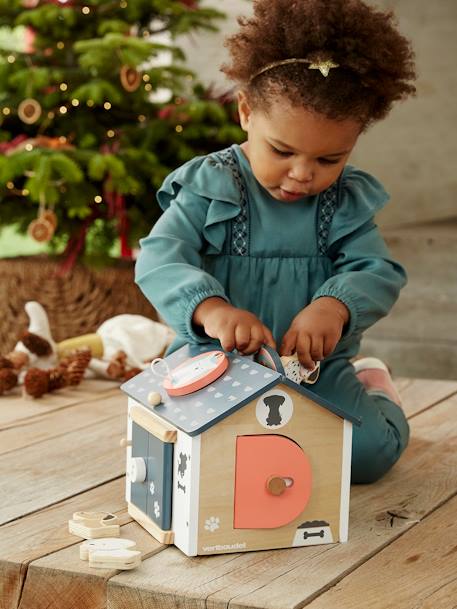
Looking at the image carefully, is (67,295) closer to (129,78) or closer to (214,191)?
(129,78)

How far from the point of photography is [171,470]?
124 cm

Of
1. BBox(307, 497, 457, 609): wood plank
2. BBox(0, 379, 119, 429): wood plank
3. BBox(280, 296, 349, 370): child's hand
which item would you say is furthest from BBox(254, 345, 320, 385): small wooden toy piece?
BBox(0, 379, 119, 429): wood plank

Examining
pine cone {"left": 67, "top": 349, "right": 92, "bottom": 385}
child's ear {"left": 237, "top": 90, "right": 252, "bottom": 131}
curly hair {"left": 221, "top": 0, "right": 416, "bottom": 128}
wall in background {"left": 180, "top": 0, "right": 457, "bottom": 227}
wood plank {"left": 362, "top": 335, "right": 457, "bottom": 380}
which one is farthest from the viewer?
wall in background {"left": 180, "top": 0, "right": 457, "bottom": 227}

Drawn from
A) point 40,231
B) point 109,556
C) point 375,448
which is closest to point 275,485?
point 109,556

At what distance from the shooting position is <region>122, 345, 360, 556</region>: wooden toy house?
1.20 meters

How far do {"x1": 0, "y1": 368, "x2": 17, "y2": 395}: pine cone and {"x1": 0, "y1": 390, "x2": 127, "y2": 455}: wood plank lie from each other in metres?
0.16

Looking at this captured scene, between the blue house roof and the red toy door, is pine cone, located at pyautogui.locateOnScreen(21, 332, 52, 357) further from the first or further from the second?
the red toy door

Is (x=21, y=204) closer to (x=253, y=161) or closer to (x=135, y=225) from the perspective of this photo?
(x=135, y=225)

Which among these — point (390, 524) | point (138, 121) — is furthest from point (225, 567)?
point (138, 121)

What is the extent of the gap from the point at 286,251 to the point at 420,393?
64 centimetres

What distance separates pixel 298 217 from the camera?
1582 mm

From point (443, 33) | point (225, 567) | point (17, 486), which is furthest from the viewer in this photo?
point (443, 33)

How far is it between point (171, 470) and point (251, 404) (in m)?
0.13

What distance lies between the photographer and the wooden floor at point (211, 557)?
1.12m
